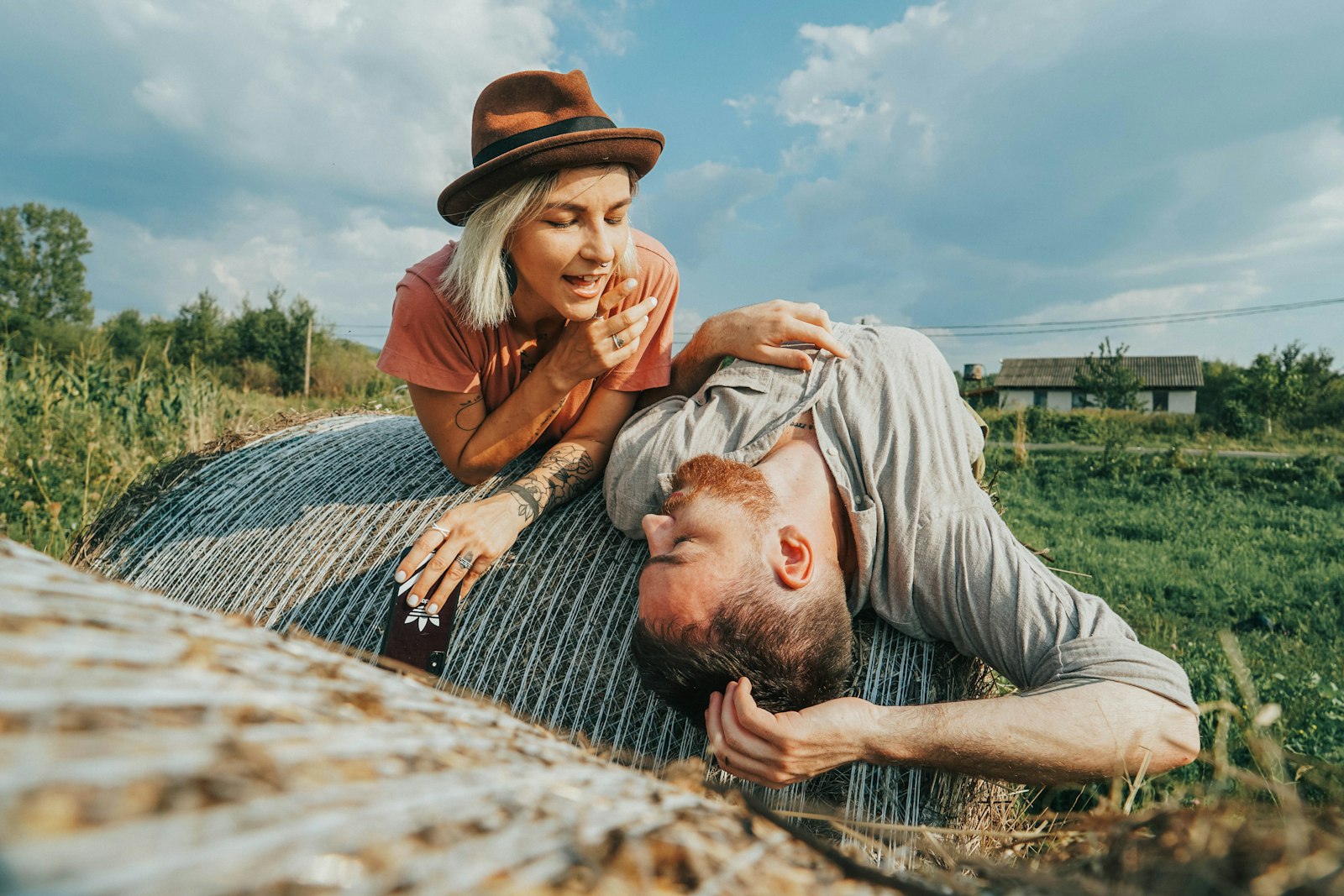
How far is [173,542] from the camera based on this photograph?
3.49 meters

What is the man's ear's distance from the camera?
2.38m

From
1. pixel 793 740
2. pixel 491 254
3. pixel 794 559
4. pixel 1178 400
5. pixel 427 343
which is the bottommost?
pixel 793 740

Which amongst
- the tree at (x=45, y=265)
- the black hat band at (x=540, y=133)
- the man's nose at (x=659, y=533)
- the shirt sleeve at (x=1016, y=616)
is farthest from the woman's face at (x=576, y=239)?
the tree at (x=45, y=265)

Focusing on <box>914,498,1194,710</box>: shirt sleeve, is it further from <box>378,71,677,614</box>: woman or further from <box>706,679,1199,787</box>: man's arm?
<box>378,71,677,614</box>: woman

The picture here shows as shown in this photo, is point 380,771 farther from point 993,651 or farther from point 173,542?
point 173,542

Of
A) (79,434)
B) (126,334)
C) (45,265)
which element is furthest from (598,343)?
(45,265)

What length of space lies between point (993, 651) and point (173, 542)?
11.7ft

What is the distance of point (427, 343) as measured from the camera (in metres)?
3.18

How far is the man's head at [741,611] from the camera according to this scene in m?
2.29

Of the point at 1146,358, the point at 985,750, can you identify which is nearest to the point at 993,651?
the point at 985,750

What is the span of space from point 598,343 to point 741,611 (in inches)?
51.7

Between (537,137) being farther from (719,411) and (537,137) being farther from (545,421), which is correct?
(719,411)

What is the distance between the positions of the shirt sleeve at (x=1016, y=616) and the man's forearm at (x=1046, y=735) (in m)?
0.07

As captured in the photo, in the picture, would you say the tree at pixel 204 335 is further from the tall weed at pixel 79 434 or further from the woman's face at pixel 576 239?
the woman's face at pixel 576 239
